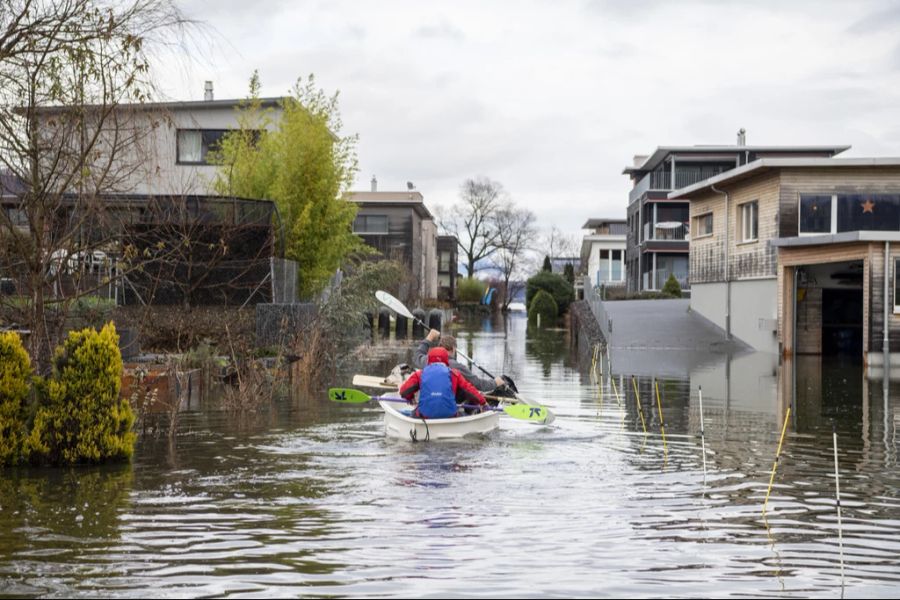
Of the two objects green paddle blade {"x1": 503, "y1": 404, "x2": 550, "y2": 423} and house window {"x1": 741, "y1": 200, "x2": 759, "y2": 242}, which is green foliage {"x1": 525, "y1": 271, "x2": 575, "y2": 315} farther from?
green paddle blade {"x1": 503, "y1": 404, "x2": 550, "y2": 423}

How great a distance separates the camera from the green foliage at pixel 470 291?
97125 millimetres

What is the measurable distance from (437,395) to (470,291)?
268 ft

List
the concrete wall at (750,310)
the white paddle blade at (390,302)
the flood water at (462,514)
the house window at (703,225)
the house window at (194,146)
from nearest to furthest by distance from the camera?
the flood water at (462,514), the white paddle blade at (390,302), the concrete wall at (750,310), the house window at (194,146), the house window at (703,225)

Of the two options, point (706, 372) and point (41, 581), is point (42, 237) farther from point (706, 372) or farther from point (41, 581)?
point (706, 372)

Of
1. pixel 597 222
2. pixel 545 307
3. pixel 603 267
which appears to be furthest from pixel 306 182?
pixel 597 222

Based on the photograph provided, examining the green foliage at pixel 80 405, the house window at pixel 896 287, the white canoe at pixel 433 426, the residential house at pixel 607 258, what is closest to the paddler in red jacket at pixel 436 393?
the white canoe at pixel 433 426

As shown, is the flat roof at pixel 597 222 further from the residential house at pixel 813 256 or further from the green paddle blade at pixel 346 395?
the green paddle blade at pixel 346 395

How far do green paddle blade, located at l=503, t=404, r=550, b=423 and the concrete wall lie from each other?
21.3m

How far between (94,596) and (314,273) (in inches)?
978

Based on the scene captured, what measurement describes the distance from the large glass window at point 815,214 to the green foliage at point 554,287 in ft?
120

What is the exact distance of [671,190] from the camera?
67.5 m

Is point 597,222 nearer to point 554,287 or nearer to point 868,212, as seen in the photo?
point 554,287

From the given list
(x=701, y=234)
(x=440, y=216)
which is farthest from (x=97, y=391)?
(x=440, y=216)

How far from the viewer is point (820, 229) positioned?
35.5 meters
